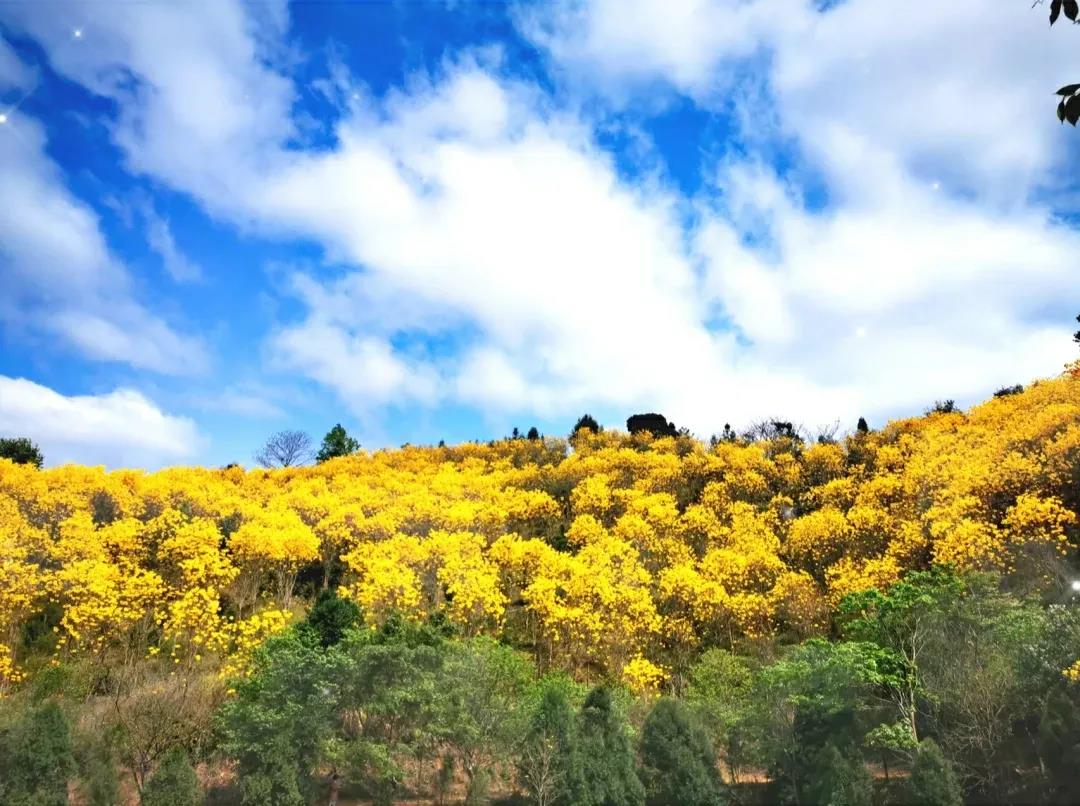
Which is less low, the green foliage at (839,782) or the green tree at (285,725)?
the green tree at (285,725)

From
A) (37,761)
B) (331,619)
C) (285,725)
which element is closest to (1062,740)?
(285,725)

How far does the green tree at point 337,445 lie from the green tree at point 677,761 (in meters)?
60.7

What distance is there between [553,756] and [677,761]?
13.6 feet

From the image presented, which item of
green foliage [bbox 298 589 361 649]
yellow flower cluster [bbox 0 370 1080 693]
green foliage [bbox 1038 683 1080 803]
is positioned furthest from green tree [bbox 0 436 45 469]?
green foliage [bbox 1038 683 1080 803]

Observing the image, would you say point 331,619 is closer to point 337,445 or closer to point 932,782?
point 932,782

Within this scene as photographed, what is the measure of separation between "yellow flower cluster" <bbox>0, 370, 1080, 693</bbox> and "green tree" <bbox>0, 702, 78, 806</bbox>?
19.1 ft

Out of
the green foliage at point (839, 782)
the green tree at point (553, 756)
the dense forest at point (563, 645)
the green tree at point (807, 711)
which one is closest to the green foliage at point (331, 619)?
Answer: the dense forest at point (563, 645)

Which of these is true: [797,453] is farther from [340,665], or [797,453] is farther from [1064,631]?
[340,665]

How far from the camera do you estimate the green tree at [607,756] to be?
68.8 feet

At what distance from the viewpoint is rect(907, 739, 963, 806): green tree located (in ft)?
62.9

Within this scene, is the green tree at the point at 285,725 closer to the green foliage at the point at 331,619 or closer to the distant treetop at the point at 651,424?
the green foliage at the point at 331,619

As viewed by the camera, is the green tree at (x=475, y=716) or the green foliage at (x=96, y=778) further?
the green tree at (x=475, y=716)

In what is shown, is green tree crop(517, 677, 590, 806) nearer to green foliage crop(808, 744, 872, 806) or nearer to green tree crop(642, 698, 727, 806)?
green tree crop(642, 698, 727, 806)

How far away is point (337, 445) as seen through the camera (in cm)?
7812
